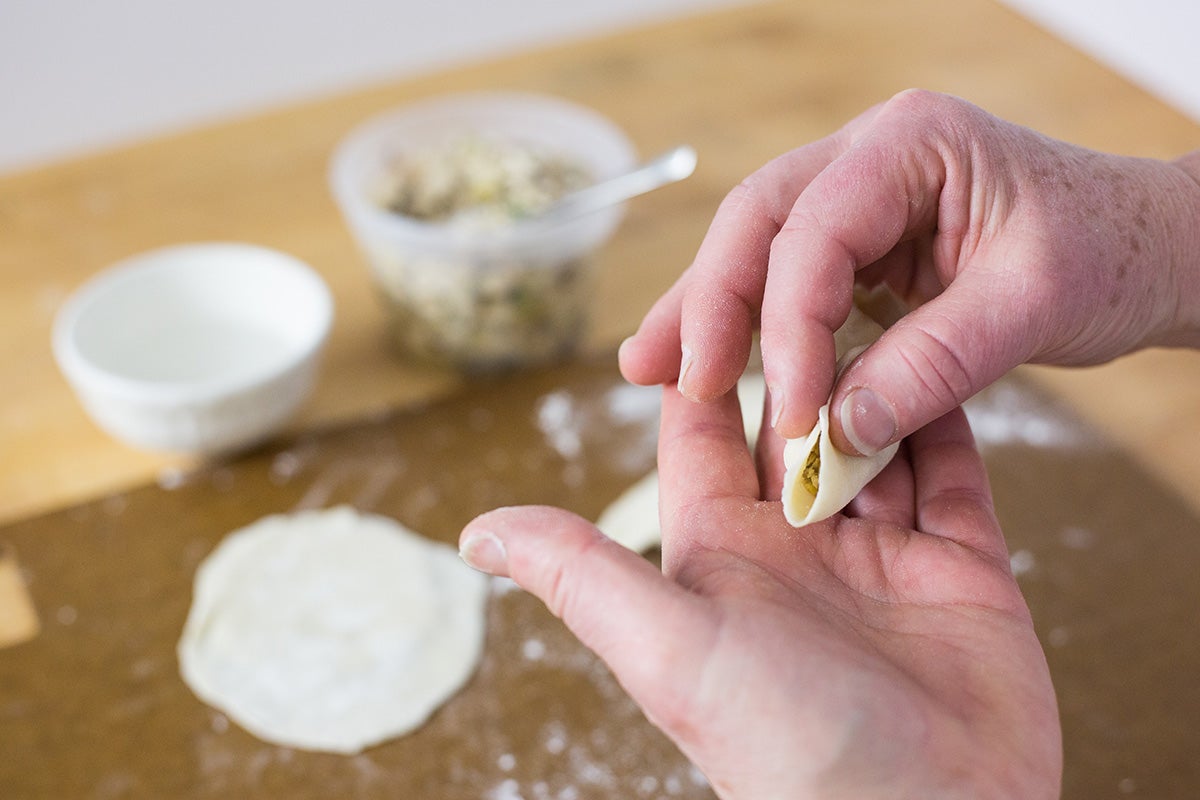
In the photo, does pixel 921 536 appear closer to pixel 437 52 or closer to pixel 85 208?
pixel 85 208

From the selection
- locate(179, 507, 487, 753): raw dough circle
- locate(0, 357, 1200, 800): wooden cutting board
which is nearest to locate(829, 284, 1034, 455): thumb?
locate(0, 357, 1200, 800): wooden cutting board

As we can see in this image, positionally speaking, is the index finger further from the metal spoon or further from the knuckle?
the metal spoon

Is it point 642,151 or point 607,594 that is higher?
point 607,594

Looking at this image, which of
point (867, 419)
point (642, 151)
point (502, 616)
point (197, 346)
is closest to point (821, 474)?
point (867, 419)

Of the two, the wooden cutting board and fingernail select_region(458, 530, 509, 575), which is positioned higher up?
fingernail select_region(458, 530, 509, 575)

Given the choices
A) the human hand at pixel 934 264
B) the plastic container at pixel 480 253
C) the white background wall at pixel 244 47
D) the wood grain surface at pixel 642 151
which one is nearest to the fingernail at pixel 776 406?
the human hand at pixel 934 264

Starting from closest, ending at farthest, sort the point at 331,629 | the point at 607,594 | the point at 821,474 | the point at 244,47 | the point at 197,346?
the point at 607,594 < the point at 821,474 < the point at 331,629 < the point at 197,346 < the point at 244,47

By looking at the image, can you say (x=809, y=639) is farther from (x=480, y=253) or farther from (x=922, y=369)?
(x=480, y=253)

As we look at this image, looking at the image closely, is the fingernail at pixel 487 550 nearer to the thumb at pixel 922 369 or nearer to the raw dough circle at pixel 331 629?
the thumb at pixel 922 369
